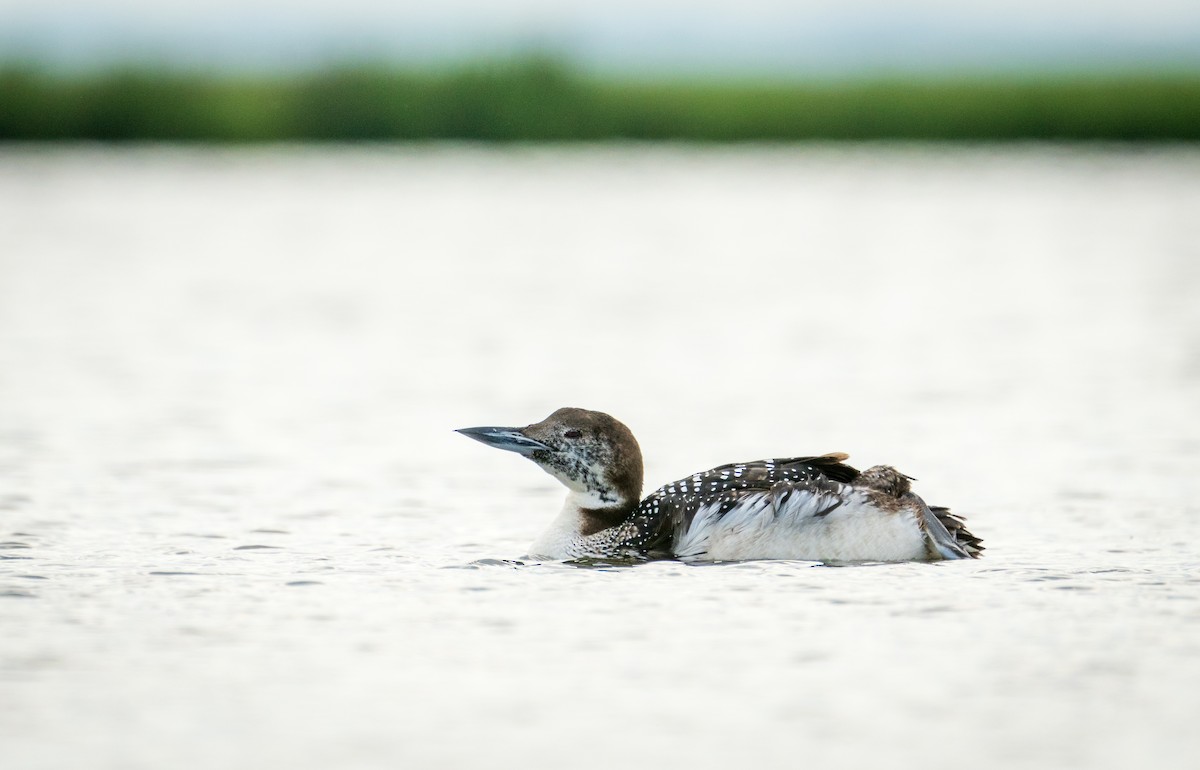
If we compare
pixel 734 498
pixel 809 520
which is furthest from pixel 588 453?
pixel 809 520

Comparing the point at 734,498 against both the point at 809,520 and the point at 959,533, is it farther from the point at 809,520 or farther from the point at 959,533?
the point at 959,533

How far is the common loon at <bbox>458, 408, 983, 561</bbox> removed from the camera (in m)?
6.50

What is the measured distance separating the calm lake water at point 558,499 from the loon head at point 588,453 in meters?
0.34

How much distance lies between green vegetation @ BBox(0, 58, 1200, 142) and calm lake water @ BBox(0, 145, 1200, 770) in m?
11.0

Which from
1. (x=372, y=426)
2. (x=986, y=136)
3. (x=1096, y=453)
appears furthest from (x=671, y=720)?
(x=986, y=136)

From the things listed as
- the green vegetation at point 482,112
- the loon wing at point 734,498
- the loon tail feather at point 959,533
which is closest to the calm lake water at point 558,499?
the loon tail feather at point 959,533

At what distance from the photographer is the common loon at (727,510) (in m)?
6.50

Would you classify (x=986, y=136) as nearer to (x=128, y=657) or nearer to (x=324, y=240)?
(x=324, y=240)

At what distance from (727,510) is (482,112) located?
2794 centimetres

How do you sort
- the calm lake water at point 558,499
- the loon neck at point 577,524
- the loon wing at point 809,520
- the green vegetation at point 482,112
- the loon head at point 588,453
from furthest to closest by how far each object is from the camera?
the green vegetation at point 482,112 < the loon head at point 588,453 < the loon neck at point 577,524 < the loon wing at point 809,520 < the calm lake water at point 558,499

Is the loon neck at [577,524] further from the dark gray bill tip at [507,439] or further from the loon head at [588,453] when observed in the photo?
the dark gray bill tip at [507,439]

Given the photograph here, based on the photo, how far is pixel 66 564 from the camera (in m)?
6.38

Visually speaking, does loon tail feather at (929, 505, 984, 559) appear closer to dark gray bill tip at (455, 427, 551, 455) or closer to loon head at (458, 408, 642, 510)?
loon head at (458, 408, 642, 510)

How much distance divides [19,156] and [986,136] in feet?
57.4
